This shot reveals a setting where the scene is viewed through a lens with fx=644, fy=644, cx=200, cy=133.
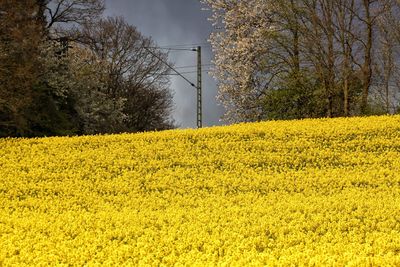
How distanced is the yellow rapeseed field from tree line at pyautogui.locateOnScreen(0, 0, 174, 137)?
220 inches

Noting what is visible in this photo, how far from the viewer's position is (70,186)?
19.8m

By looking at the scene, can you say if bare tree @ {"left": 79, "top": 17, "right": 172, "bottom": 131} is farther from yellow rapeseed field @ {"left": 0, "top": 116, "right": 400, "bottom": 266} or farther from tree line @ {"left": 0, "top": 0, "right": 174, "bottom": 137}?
yellow rapeseed field @ {"left": 0, "top": 116, "right": 400, "bottom": 266}

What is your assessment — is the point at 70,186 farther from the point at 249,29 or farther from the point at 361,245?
the point at 249,29

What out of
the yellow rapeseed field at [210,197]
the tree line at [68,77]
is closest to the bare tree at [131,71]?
the tree line at [68,77]

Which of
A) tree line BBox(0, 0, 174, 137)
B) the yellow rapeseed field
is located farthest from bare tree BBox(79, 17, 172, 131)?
the yellow rapeseed field

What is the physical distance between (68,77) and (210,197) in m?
26.1

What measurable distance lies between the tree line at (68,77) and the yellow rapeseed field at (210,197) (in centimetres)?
→ 558

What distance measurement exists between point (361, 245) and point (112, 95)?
156ft

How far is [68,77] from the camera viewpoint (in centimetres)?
4169

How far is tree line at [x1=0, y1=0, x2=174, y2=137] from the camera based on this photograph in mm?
32938

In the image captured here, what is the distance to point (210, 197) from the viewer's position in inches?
696

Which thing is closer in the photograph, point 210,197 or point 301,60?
point 210,197

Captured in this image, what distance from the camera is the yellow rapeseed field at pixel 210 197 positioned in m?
10.6

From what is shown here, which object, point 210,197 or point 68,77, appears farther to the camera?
point 68,77
